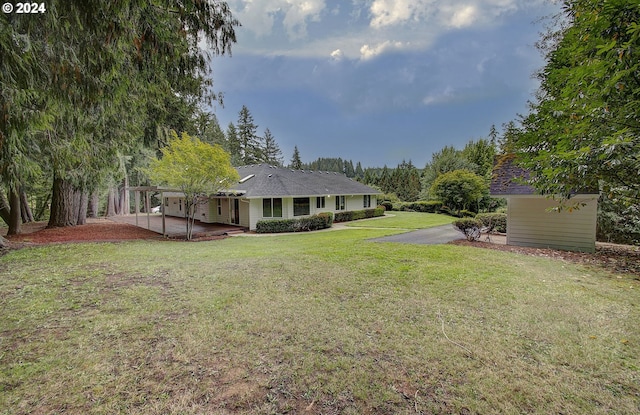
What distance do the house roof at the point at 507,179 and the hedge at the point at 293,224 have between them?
Result: 31.3ft

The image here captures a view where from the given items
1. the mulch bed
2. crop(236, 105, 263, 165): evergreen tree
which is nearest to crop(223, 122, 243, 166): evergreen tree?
crop(236, 105, 263, 165): evergreen tree

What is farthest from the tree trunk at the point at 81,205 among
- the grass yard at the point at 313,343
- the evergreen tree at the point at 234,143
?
the evergreen tree at the point at 234,143

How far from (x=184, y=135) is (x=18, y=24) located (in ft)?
34.8

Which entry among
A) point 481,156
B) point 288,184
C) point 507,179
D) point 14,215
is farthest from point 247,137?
point 507,179

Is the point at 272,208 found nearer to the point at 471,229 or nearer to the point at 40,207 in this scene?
the point at 471,229

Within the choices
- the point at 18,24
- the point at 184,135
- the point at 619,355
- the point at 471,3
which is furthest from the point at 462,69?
the point at 18,24

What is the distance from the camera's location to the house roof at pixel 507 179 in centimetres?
1030

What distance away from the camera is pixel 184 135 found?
41.7ft

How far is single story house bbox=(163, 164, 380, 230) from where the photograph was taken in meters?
17.5

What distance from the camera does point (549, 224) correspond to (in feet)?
33.8

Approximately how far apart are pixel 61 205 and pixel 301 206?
41.7ft

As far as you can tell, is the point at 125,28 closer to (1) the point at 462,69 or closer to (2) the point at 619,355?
(2) the point at 619,355

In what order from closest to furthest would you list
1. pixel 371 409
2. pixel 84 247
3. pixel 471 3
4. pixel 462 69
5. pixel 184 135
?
1. pixel 371 409
2. pixel 84 247
3. pixel 471 3
4. pixel 184 135
5. pixel 462 69

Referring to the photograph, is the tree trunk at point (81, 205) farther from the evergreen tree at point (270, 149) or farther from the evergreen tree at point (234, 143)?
the evergreen tree at point (270, 149)
